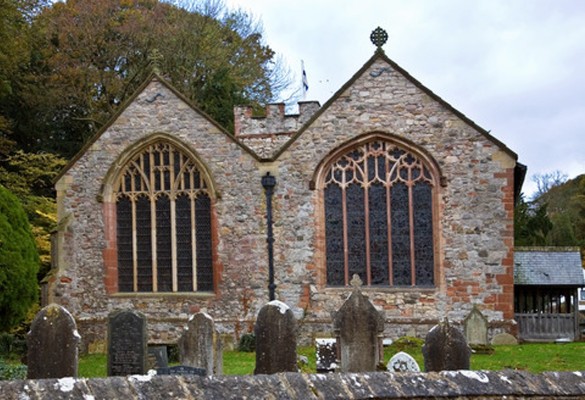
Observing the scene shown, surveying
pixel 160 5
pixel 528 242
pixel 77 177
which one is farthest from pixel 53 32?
pixel 528 242

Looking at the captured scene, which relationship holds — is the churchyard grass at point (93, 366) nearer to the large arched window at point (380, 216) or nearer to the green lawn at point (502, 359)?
the green lawn at point (502, 359)

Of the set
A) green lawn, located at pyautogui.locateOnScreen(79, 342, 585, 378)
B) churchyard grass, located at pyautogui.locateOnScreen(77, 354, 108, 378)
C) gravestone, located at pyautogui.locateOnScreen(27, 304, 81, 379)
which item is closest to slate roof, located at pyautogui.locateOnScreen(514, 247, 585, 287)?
green lawn, located at pyautogui.locateOnScreen(79, 342, 585, 378)

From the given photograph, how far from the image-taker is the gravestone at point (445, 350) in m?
8.07

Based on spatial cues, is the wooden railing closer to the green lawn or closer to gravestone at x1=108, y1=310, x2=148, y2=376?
the green lawn

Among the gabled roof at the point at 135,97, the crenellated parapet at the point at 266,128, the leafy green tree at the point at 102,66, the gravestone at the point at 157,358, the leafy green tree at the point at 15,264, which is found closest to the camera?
the gravestone at the point at 157,358

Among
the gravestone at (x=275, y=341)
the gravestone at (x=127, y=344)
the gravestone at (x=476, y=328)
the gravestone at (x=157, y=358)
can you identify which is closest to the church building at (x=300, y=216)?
the gravestone at (x=476, y=328)

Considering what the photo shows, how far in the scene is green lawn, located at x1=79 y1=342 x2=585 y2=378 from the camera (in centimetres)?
1426

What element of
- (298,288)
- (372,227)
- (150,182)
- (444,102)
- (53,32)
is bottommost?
(298,288)

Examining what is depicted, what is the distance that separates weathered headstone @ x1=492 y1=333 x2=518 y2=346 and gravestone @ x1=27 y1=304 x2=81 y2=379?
1137 cm

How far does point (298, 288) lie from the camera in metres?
18.1

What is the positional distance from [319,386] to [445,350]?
2.88 meters

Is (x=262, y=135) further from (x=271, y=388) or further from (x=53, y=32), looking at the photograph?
(x=271, y=388)

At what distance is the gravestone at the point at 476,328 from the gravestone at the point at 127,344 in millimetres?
8320

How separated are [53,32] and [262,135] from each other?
1363cm
